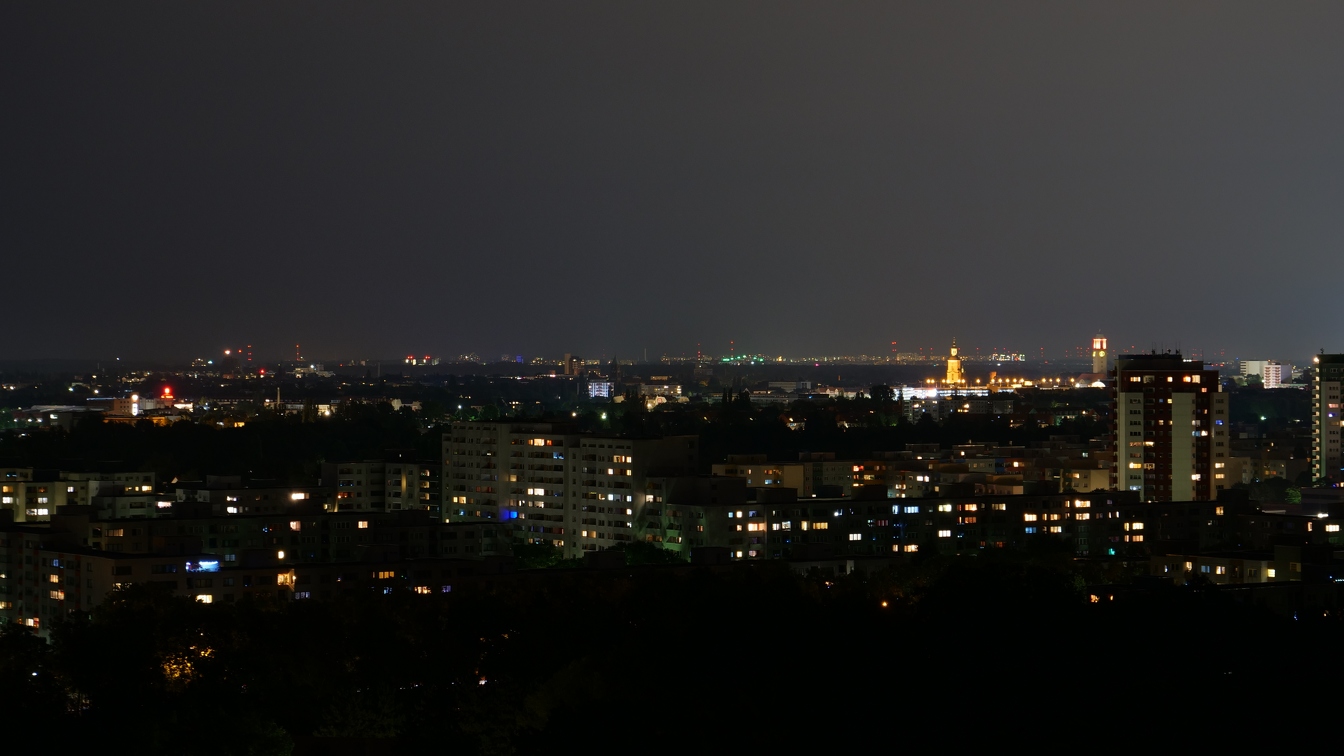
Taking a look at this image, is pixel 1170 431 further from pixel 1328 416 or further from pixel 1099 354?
pixel 1099 354

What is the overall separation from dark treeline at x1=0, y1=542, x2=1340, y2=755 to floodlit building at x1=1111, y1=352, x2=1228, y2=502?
15.4 meters

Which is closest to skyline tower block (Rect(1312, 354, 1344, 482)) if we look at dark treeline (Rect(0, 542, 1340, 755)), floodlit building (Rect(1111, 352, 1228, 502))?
floodlit building (Rect(1111, 352, 1228, 502))

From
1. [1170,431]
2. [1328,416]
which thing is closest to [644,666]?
[1170,431]

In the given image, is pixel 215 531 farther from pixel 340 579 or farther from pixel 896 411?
pixel 896 411

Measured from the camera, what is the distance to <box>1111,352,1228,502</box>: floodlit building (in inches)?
1468

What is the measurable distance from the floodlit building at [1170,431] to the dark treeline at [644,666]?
15.4 m

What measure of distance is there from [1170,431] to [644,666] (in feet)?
72.9

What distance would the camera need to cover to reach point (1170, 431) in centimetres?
3772

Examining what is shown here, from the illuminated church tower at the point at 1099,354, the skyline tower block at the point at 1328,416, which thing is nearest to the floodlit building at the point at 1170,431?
the skyline tower block at the point at 1328,416

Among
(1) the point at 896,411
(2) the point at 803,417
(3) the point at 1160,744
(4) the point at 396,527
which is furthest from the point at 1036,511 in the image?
(1) the point at 896,411

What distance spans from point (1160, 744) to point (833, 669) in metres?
3.37

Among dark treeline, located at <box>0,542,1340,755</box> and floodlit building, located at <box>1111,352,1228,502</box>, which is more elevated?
floodlit building, located at <box>1111,352,1228,502</box>

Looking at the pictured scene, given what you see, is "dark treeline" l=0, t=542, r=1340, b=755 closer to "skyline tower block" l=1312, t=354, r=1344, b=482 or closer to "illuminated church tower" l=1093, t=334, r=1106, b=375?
"skyline tower block" l=1312, t=354, r=1344, b=482

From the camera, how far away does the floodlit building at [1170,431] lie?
122ft
